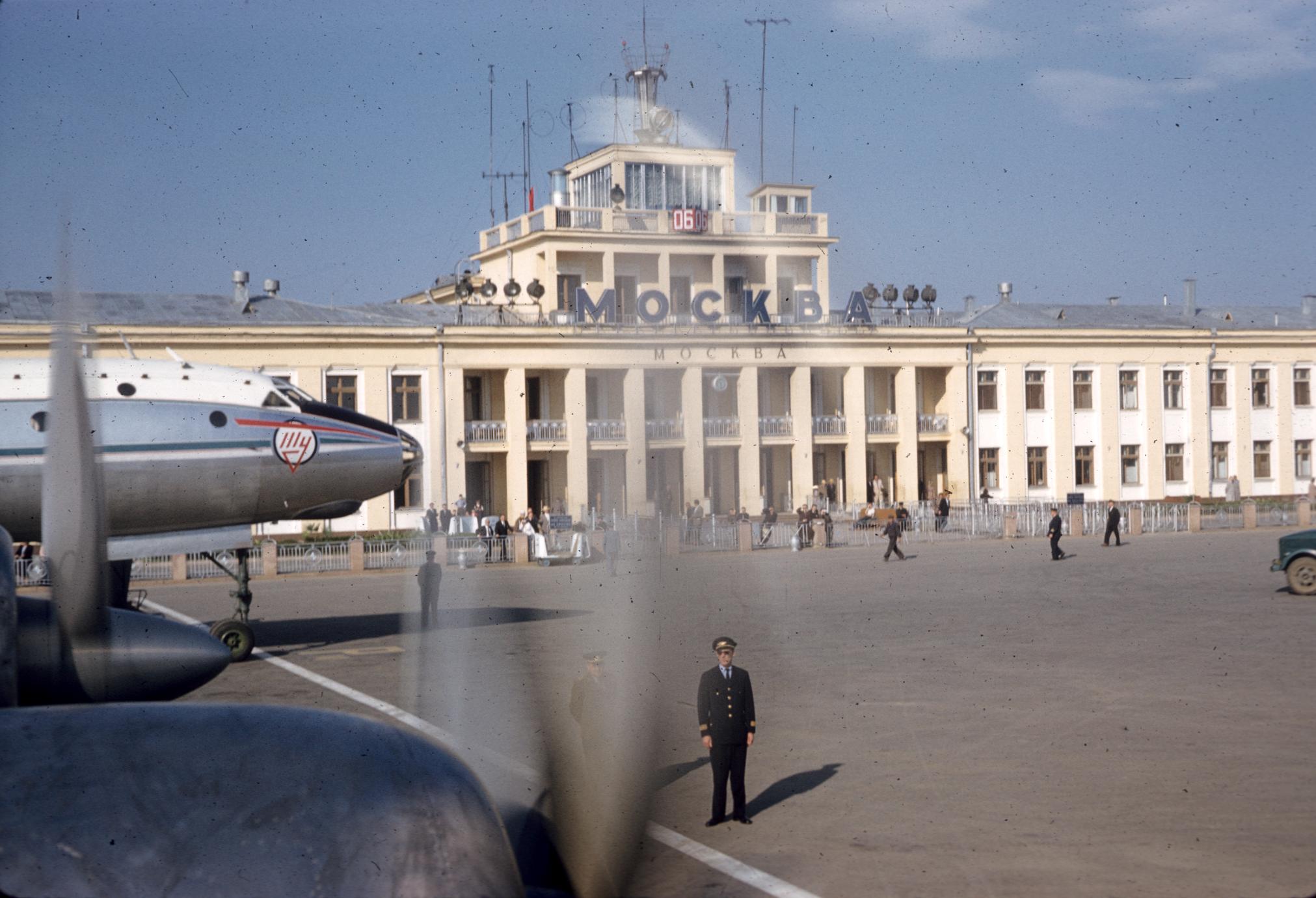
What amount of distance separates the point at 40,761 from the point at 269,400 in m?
12.3

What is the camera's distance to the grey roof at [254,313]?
6.09 m

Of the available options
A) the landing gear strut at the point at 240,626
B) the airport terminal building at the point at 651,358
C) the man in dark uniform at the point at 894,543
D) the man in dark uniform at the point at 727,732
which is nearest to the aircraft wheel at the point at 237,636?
the landing gear strut at the point at 240,626

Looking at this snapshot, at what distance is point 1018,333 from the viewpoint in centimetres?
1084

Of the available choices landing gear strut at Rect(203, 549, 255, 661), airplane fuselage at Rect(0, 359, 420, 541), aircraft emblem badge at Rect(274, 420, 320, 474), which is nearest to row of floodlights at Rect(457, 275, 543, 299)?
airplane fuselage at Rect(0, 359, 420, 541)

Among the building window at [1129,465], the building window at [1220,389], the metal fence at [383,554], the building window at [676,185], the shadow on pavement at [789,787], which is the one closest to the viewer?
the building window at [676,185]

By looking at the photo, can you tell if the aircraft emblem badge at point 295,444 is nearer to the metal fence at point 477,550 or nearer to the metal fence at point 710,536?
the metal fence at point 477,550

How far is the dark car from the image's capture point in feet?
82.9

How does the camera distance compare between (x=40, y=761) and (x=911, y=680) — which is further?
(x=911, y=680)

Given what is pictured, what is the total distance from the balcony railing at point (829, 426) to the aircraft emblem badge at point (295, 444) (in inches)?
363

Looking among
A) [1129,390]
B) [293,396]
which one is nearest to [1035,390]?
[1129,390]

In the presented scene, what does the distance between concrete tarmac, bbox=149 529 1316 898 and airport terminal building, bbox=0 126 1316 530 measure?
22.3 inches

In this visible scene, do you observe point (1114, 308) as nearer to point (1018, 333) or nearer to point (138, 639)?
point (1018, 333)

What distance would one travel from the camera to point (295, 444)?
14906 millimetres

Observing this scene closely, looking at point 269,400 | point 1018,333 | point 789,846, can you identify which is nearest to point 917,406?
point 1018,333
